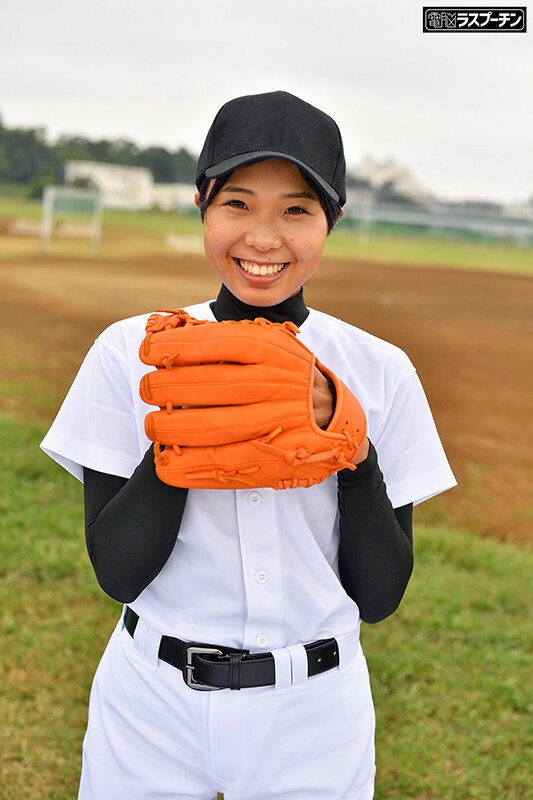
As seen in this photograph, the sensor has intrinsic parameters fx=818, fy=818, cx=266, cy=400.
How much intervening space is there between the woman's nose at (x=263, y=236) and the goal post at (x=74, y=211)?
26566 mm

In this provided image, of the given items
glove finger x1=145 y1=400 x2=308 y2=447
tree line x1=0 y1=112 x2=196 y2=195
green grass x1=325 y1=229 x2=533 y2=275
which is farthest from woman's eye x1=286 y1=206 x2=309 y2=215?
tree line x1=0 y1=112 x2=196 y2=195

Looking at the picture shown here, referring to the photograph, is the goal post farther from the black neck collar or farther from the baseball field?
the black neck collar

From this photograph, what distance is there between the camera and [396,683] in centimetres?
293

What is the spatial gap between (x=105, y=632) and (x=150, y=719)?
1.89 metres

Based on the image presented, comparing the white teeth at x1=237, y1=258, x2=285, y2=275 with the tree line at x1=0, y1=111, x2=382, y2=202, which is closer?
the white teeth at x1=237, y1=258, x2=285, y2=275

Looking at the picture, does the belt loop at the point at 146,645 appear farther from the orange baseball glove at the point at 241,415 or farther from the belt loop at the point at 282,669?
the orange baseball glove at the point at 241,415

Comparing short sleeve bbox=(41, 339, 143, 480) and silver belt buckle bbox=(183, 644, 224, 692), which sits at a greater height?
short sleeve bbox=(41, 339, 143, 480)

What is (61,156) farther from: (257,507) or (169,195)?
(257,507)

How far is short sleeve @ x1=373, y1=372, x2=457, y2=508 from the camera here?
1.33 meters

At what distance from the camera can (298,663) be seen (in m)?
1.28

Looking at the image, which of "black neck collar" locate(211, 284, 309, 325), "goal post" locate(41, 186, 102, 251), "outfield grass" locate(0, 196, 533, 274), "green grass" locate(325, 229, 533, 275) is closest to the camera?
"black neck collar" locate(211, 284, 309, 325)

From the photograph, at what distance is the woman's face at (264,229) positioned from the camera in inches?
47.0

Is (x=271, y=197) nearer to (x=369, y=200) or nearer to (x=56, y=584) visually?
(x=56, y=584)

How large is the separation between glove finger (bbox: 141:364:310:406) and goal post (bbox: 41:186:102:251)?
26639 millimetres
